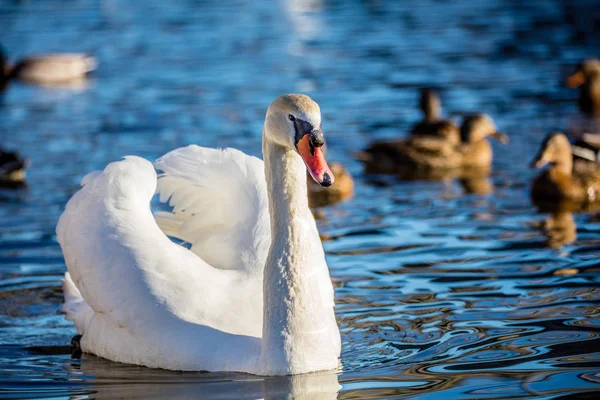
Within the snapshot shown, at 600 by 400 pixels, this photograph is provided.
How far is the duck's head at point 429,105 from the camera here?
16.2 metres

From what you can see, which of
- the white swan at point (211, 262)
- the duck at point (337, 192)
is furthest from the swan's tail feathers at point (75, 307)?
the duck at point (337, 192)

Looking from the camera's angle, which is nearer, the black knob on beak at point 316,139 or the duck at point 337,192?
the black knob on beak at point 316,139

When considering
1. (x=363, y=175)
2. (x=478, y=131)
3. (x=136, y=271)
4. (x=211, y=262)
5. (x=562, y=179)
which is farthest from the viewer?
(x=478, y=131)

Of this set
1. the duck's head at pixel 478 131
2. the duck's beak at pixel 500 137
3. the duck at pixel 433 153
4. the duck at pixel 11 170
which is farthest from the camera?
the duck's beak at pixel 500 137

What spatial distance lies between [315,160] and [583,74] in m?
13.1

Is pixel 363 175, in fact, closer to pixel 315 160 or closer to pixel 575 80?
pixel 575 80

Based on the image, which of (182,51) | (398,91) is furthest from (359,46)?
(398,91)

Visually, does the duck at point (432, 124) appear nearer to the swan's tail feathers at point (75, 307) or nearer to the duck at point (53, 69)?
the swan's tail feathers at point (75, 307)

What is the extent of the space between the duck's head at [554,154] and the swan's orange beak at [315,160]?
6861 millimetres

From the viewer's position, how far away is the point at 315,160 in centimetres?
609

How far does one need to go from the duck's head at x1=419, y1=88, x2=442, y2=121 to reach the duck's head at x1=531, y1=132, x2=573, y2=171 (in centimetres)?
348

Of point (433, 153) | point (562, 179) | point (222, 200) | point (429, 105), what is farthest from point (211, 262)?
point (429, 105)

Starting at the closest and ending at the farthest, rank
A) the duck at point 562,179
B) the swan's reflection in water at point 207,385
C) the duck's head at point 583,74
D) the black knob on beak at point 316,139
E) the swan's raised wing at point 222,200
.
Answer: the black knob on beak at point 316,139 → the swan's reflection in water at point 207,385 → the swan's raised wing at point 222,200 → the duck at point 562,179 → the duck's head at point 583,74

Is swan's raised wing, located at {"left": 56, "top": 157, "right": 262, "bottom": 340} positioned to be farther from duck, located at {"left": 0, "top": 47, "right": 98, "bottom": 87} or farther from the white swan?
duck, located at {"left": 0, "top": 47, "right": 98, "bottom": 87}
